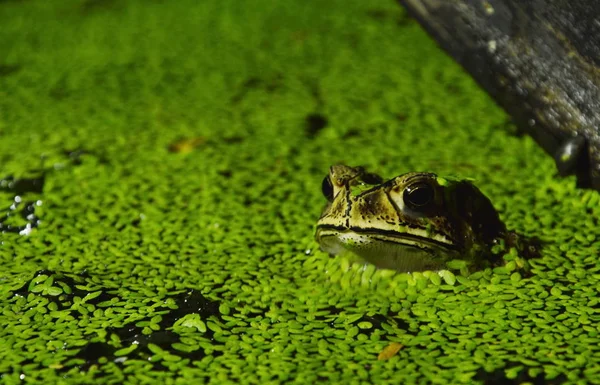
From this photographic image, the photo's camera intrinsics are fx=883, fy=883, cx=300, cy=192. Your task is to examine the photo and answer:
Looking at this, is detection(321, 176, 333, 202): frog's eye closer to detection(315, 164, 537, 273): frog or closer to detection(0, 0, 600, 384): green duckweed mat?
detection(315, 164, 537, 273): frog

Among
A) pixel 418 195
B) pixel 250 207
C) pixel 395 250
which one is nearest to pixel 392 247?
pixel 395 250

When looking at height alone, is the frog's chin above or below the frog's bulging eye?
below

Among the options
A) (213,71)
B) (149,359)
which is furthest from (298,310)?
(213,71)

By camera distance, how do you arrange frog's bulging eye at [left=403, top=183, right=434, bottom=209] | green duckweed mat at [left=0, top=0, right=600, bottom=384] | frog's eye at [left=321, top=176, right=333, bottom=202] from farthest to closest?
frog's eye at [left=321, top=176, right=333, bottom=202], frog's bulging eye at [left=403, top=183, right=434, bottom=209], green duckweed mat at [left=0, top=0, right=600, bottom=384]

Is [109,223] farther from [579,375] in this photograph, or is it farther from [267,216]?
[579,375]

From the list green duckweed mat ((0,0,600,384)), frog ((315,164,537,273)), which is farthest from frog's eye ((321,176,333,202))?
green duckweed mat ((0,0,600,384))

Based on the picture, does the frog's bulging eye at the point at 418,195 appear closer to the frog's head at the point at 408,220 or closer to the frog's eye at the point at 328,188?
the frog's head at the point at 408,220
